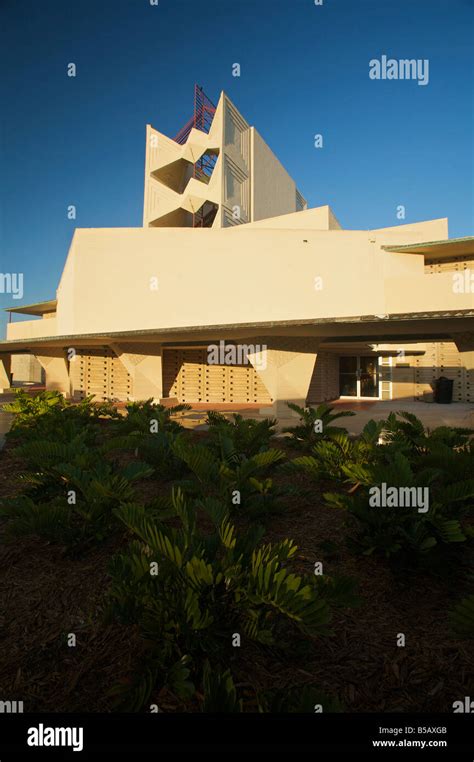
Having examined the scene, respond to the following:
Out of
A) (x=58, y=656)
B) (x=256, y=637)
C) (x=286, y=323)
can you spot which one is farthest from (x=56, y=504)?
(x=286, y=323)

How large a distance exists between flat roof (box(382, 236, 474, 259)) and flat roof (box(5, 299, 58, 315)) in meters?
26.9

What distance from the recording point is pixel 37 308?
32.8 metres

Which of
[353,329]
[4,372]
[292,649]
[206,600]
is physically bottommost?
[292,649]

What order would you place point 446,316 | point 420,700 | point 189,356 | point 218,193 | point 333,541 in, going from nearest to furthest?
1. point 420,700
2. point 333,541
3. point 446,316
4. point 189,356
5. point 218,193

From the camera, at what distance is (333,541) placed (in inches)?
136

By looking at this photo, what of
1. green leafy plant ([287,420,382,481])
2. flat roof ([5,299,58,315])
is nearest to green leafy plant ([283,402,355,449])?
green leafy plant ([287,420,382,481])

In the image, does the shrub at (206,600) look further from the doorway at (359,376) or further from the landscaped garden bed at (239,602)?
the doorway at (359,376)

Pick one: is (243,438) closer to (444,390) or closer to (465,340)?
(465,340)

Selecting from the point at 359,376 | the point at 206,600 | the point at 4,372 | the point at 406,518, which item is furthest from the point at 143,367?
the point at 206,600

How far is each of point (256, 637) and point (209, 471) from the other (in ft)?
7.87

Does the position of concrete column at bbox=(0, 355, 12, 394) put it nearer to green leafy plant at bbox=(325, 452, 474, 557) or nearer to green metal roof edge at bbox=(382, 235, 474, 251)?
green metal roof edge at bbox=(382, 235, 474, 251)

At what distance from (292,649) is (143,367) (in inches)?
629

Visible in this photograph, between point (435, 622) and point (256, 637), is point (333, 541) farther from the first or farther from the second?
point (256, 637)

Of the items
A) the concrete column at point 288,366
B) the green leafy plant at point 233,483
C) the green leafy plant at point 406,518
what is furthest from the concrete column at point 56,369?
the green leafy plant at point 406,518
